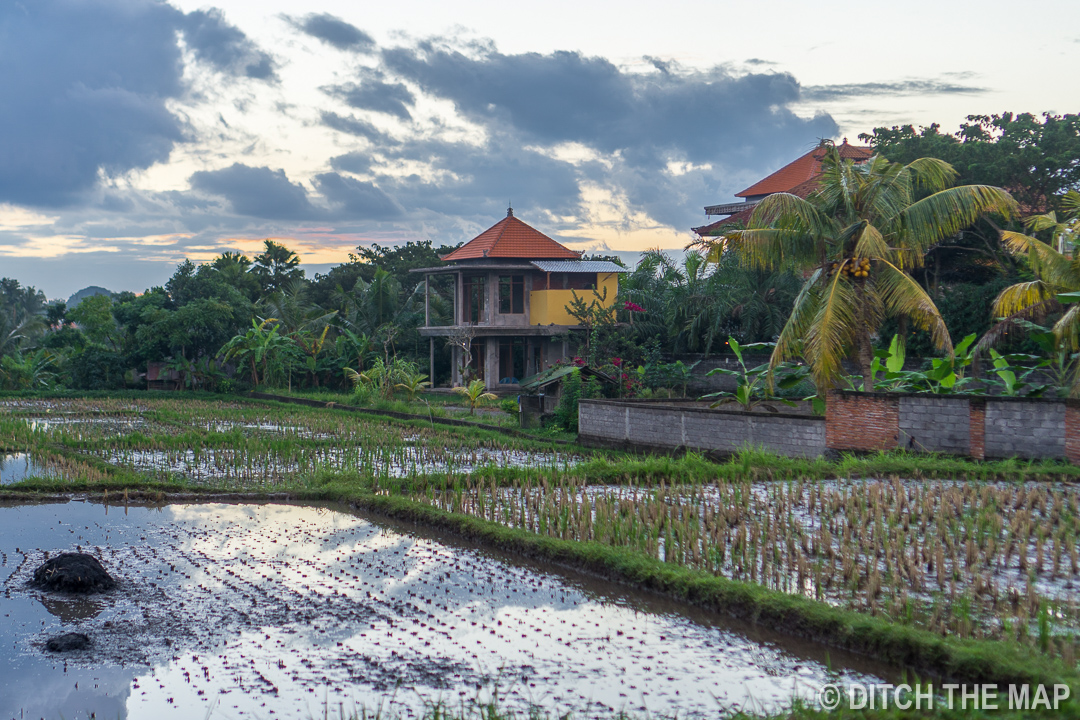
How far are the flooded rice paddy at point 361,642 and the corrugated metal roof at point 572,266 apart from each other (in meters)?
19.2

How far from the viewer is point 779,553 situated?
784 cm

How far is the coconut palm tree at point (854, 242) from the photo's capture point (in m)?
13.2

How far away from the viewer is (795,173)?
107 ft

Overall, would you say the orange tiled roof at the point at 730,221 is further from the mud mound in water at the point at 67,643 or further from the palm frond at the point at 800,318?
the mud mound in water at the point at 67,643

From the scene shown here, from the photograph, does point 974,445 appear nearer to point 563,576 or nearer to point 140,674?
point 563,576

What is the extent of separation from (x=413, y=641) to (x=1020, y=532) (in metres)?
5.91

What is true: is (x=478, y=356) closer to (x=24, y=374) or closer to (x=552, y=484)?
(x=552, y=484)

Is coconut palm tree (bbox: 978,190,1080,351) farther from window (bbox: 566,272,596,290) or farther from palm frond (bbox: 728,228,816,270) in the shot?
window (bbox: 566,272,596,290)

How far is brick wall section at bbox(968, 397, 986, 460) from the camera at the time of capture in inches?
489

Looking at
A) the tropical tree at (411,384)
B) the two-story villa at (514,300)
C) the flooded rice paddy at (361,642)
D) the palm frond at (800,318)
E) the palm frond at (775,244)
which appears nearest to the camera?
the flooded rice paddy at (361,642)

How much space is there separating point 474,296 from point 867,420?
1728cm

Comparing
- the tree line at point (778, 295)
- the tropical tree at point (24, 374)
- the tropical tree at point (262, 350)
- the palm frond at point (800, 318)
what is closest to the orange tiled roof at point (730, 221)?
the tree line at point (778, 295)

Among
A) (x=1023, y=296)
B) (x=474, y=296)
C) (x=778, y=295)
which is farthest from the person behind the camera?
(x=474, y=296)

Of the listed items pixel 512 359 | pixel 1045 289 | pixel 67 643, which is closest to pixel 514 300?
pixel 512 359
